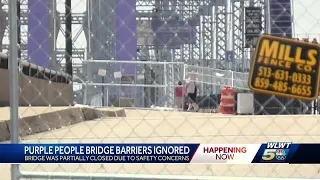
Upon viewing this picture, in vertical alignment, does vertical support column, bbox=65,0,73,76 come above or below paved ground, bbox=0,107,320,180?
above

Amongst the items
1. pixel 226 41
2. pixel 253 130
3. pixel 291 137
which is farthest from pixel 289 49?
pixel 253 130

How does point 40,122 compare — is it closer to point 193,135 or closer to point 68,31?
point 193,135

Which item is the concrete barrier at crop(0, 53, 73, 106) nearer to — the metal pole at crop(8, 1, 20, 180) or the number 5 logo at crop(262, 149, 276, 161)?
the metal pole at crop(8, 1, 20, 180)

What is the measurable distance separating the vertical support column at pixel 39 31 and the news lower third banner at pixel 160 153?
0.66 metres

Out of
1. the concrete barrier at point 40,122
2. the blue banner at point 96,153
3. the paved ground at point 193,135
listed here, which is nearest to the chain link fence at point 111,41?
the blue banner at point 96,153

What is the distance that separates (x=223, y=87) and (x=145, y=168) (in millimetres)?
1390

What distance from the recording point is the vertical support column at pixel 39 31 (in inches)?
143

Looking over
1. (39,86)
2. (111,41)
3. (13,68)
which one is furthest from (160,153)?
(39,86)

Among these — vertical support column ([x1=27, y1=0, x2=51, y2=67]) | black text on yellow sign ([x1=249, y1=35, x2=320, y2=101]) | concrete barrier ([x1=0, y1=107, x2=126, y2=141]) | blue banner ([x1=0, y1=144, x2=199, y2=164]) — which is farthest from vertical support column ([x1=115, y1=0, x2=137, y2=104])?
concrete barrier ([x1=0, y1=107, x2=126, y2=141])

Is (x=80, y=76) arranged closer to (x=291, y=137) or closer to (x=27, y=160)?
(x=27, y=160)

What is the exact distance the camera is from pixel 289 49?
3127 mm

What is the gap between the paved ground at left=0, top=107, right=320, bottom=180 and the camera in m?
5.02

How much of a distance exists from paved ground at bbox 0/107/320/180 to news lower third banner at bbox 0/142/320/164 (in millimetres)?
953

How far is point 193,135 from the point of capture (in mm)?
7324
